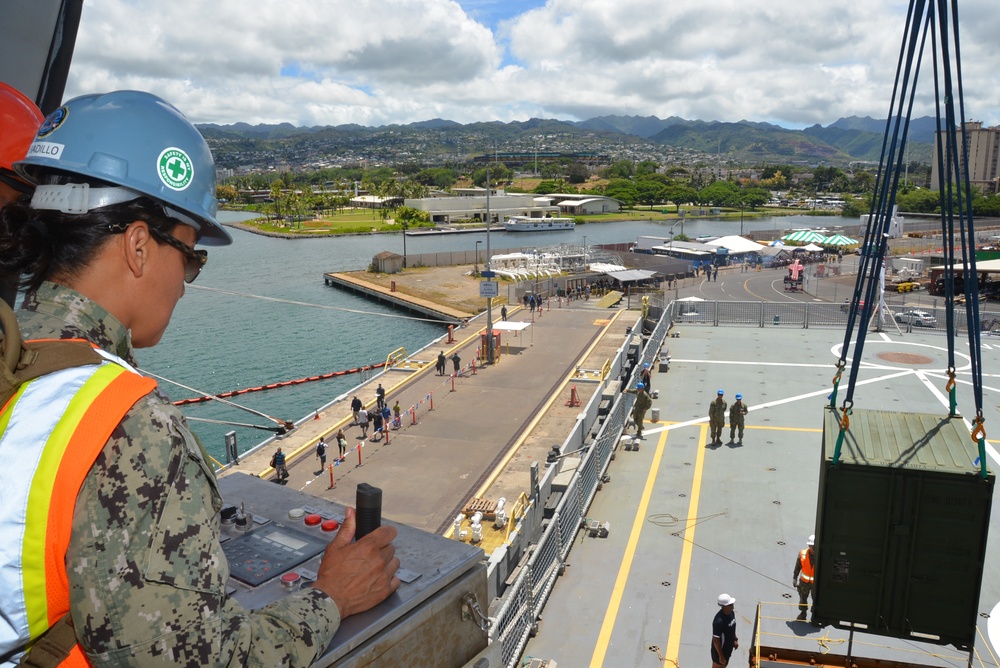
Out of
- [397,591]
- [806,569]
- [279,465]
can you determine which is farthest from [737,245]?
[397,591]

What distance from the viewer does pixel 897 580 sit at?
7.04 metres

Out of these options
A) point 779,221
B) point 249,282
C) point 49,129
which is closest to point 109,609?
point 49,129

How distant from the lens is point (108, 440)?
1.44 m

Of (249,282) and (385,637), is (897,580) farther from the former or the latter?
(249,282)

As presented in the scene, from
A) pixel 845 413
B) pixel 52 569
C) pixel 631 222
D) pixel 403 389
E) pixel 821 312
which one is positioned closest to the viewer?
pixel 52 569

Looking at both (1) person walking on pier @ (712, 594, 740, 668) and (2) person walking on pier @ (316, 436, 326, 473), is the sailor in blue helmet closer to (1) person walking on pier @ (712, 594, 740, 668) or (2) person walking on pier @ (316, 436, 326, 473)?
(1) person walking on pier @ (712, 594, 740, 668)

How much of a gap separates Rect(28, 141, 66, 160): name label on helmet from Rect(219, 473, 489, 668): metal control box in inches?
54.5

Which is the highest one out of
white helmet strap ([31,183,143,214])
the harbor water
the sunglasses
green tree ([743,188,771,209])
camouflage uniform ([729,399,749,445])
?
green tree ([743,188,771,209])

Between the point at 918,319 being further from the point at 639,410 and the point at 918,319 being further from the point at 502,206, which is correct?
the point at 502,206

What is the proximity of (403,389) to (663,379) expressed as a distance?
32.0ft

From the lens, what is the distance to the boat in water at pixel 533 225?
120062mm

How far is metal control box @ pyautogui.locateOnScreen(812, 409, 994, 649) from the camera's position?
22.2 ft

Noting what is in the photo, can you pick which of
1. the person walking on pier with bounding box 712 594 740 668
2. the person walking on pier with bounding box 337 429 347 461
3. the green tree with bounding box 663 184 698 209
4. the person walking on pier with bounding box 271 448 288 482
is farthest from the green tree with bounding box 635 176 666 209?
the person walking on pier with bounding box 712 594 740 668

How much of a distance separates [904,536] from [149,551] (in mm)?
7366
